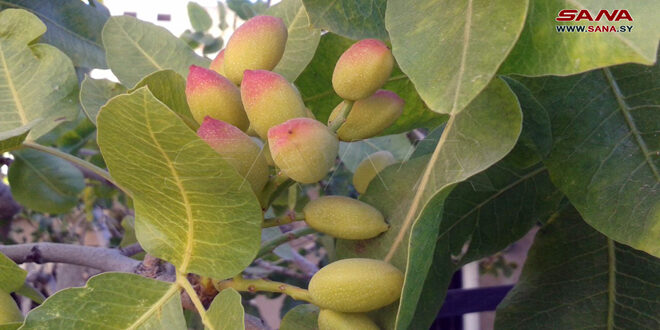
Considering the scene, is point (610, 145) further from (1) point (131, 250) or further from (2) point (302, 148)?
(1) point (131, 250)

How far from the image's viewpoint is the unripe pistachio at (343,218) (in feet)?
1.89

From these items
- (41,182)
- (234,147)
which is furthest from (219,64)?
(41,182)

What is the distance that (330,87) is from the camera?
78 centimetres

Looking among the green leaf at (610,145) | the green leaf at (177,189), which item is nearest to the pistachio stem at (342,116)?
the green leaf at (177,189)

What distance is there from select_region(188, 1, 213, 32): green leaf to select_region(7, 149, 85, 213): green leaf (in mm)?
686

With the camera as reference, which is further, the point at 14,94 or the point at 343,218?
the point at 14,94

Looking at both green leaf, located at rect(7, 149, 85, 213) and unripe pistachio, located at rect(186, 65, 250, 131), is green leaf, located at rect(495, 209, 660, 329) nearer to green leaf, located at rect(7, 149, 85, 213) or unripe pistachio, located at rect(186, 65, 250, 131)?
unripe pistachio, located at rect(186, 65, 250, 131)

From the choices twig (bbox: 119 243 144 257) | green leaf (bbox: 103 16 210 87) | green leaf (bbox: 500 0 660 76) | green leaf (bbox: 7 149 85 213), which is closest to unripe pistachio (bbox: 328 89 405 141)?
green leaf (bbox: 500 0 660 76)

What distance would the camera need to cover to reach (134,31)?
0.81 meters

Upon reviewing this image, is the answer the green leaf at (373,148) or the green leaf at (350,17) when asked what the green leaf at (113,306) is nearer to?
the green leaf at (350,17)

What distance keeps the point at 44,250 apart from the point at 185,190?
376 millimetres

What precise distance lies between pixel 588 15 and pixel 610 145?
0.67ft

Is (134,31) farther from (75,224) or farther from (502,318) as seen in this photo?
(75,224)

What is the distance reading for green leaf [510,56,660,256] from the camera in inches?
22.6
